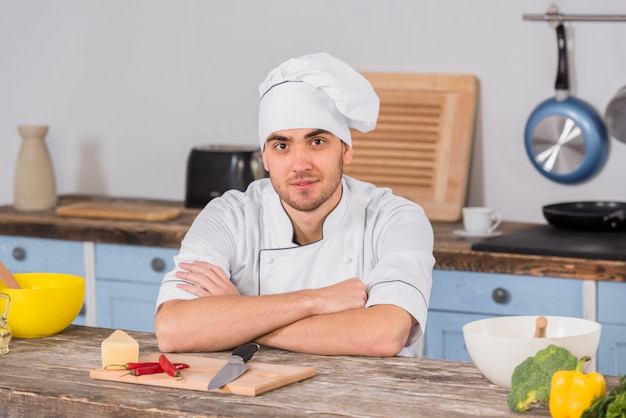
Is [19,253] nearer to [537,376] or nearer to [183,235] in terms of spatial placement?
[183,235]

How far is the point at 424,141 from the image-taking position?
11.9 feet

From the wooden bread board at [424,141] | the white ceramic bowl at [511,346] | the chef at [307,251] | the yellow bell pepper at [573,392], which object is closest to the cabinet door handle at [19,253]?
the wooden bread board at [424,141]

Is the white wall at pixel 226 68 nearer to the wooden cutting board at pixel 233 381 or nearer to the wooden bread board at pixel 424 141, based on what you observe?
the wooden bread board at pixel 424 141

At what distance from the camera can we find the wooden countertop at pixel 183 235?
296 cm

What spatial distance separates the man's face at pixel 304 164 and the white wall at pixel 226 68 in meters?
1.25

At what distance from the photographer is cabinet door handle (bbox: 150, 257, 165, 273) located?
139 inches

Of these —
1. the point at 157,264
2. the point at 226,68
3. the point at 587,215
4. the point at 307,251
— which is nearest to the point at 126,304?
the point at 157,264

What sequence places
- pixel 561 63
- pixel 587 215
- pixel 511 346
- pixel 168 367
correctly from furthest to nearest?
pixel 561 63, pixel 587 215, pixel 168 367, pixel 511 346

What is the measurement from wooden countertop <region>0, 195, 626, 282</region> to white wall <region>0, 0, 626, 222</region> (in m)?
0.17

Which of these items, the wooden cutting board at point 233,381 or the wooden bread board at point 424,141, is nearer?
the wooden cutting board at point 233,381

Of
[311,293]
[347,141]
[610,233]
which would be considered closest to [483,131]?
Answer: [610,233]

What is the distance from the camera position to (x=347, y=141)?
2.50m

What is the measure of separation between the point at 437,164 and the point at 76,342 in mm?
1724

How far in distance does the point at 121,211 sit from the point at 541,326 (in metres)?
2.18
